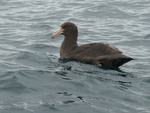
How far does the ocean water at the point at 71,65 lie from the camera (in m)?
7.70

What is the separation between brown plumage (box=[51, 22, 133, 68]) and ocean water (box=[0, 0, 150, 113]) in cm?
23

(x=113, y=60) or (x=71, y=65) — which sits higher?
(x=113, y=60)

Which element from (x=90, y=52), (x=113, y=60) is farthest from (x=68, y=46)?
(x=113, y=60)

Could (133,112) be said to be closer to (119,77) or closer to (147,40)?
(119,77)

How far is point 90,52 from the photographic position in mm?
10750

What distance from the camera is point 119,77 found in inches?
373

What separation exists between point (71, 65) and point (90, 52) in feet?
2.14

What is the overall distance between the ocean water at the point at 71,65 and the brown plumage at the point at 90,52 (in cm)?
23

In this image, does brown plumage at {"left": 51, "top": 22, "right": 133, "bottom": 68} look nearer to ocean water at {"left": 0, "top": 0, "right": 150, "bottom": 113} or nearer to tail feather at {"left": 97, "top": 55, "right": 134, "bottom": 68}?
tail feather at {"left": 97, "top": 55, "right": 134, "bottom": 68}

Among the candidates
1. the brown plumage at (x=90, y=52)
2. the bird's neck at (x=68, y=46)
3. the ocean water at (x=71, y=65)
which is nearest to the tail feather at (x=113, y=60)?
the brown plumage at (x=90, y=52)

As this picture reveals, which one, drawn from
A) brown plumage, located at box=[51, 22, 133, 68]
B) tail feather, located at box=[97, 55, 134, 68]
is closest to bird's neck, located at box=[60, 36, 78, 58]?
brown plumage, located at box=[51, 22, 133, 68]

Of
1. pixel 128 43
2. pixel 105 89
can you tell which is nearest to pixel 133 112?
pixel 105 89

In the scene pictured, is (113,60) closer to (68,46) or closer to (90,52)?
(90,52)

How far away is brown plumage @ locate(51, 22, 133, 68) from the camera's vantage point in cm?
1030
